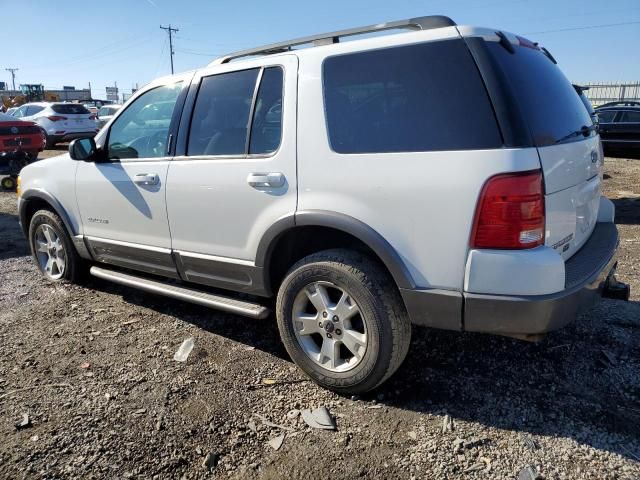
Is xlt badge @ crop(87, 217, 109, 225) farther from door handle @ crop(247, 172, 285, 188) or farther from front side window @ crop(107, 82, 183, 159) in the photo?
door handle @ crop(247, 172, 285, 188)

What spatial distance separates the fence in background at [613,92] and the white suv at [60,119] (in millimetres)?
27135

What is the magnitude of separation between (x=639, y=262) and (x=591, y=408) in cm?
318

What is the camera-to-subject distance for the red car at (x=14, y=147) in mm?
11062

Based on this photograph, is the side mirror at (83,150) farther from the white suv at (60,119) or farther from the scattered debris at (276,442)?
the white suv at (60,119)

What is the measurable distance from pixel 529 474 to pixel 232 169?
2.32 meters

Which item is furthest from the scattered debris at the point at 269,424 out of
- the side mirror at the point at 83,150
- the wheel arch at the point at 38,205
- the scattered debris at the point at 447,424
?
the wheel arch at the point at 38,205

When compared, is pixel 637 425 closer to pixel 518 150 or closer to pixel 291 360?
pixel 518 150

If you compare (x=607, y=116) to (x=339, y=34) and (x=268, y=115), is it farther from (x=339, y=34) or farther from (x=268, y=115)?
(x=268, y=115)

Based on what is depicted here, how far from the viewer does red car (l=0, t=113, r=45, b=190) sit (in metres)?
11.1

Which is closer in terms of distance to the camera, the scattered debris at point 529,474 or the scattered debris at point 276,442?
the scattered debris at point 529,474

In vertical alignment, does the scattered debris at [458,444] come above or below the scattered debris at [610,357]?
below

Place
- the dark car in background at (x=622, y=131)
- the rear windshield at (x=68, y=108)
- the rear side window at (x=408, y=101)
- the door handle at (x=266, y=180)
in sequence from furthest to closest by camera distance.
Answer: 1. the rear windshield at (x=68, y=108)
2. the dark car in background at (x=622, y=131)
3. the door handle at (x=266, y=180)
4. the rear side window at (x=408, y=101)

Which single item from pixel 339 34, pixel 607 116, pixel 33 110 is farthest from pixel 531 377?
pixel 33 110

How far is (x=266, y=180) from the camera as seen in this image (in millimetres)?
2916
